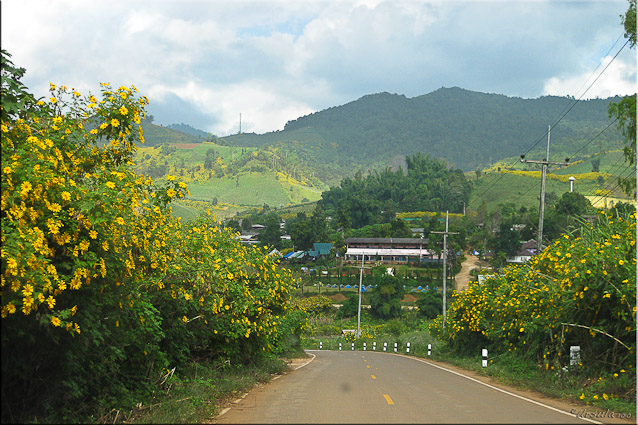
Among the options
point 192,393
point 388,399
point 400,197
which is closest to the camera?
point 388,399

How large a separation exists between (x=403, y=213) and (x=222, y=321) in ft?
533

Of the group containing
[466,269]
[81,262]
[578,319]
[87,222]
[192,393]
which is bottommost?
[466,269]

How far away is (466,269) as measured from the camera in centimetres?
11562

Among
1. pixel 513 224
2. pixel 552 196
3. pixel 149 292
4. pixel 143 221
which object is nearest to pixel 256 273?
pixel 149 292

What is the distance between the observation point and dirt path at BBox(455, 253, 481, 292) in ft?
340

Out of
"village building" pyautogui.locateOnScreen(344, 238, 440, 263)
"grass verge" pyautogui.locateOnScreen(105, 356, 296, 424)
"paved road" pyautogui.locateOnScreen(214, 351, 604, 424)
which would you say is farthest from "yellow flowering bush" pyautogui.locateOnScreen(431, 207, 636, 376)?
"village building" pyautogui.locateOnScreen(344, 238, 440, 263)

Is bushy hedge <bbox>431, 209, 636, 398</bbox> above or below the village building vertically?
above

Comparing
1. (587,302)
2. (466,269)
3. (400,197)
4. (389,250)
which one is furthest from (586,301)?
(400,197)

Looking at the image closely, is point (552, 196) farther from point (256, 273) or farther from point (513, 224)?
point (256, 273)

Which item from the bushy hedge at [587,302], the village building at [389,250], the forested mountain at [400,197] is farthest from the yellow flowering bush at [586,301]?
the forested mountain at [400,197]

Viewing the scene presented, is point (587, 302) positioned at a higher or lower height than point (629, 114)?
lower

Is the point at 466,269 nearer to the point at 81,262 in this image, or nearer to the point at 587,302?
the point at 587,302

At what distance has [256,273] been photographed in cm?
2156

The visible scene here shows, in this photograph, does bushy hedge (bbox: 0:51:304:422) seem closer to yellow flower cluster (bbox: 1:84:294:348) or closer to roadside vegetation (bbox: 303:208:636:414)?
yellow flower cluster (bbox: 1:84:294:348)
